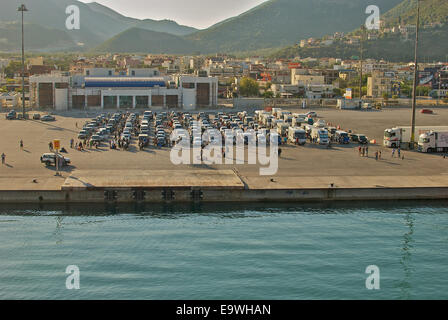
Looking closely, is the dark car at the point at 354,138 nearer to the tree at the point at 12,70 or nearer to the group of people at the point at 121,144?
the group of people at the point at 121,144

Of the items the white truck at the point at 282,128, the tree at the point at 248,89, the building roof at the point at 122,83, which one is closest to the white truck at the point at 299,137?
the white truck at the point at 282,128

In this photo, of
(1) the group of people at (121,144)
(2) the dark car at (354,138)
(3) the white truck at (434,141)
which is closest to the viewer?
(3) the white truck at (434,141)

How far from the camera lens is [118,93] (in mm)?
63875

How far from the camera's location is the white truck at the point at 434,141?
35656 mm

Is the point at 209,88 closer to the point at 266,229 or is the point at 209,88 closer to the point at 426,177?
the point at 426,177

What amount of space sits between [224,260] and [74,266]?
473 cm

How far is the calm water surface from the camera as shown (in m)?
17.2

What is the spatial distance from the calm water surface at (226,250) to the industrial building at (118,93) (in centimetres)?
3926

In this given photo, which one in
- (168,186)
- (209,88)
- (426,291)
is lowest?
(426,291)

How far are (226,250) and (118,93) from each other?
46042 millimetres

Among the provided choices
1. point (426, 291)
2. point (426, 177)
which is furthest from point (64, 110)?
point (426, 291)

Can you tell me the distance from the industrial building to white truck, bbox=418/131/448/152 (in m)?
33.3
